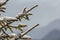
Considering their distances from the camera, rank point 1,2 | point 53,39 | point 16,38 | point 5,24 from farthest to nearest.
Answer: point 53,39
point 5,24
point 16,38
point 1,2

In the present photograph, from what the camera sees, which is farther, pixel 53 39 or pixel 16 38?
pixel 53 39

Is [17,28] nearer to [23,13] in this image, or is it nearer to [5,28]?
[5,28]

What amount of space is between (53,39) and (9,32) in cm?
4391

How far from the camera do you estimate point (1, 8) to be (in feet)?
7.18

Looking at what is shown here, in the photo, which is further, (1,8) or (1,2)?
(1,8)

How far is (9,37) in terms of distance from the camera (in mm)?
2303

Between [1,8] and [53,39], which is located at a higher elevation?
[53,39]

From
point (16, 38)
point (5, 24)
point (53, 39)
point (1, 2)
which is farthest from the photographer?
point (53, 39)

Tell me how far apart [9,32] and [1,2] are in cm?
53

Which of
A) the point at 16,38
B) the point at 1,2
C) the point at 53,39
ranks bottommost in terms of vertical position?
the point at 16,38

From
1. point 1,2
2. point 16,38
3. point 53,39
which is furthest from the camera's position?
point 53,39

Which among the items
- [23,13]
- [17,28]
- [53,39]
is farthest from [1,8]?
[53,39]

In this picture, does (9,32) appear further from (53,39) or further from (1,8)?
(53,39)

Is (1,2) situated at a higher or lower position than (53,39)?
lower
